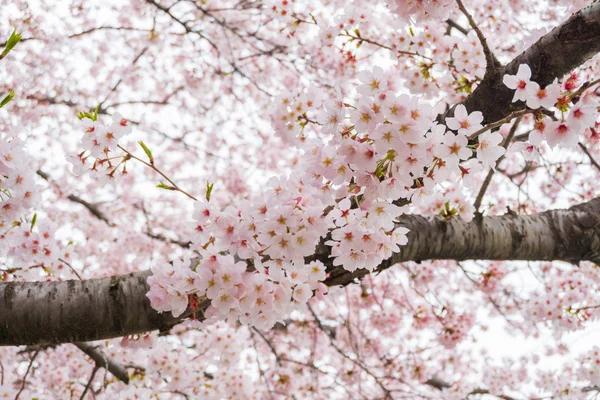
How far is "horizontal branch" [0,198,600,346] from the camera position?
1771mm

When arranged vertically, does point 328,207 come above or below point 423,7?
below

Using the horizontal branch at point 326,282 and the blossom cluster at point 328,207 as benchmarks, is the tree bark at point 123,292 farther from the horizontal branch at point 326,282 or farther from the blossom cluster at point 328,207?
the blossom cluster at point 328,207

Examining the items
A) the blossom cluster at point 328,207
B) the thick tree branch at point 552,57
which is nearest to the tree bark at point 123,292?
the thick tree branch at point 552,57

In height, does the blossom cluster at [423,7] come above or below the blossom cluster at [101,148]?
above

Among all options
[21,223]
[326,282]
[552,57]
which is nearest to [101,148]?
[326,282]

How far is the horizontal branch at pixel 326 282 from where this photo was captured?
177 centimetres

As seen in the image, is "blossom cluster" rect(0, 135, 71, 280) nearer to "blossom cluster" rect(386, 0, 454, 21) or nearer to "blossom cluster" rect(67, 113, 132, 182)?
"blossom cluster" rect(67, 113, 132, 182)

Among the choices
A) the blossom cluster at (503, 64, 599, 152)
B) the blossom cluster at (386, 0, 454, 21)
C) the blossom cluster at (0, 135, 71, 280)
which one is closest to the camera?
the blossom cluster at (503, 64, 599, 152)

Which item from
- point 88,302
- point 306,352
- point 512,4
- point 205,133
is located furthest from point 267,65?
point 88,302

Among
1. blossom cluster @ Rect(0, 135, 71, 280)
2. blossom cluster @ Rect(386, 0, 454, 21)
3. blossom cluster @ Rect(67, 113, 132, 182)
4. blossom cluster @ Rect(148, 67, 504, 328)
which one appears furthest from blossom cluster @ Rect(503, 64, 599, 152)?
blossom cluster @ Rect(0, 135, 71, 280)

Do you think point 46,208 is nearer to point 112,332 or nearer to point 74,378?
point 74,378

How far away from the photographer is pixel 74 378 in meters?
5.02

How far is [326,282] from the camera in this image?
2.06 meters

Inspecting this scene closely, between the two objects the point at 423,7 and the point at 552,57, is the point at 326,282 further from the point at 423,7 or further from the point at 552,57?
the point at 552,57
